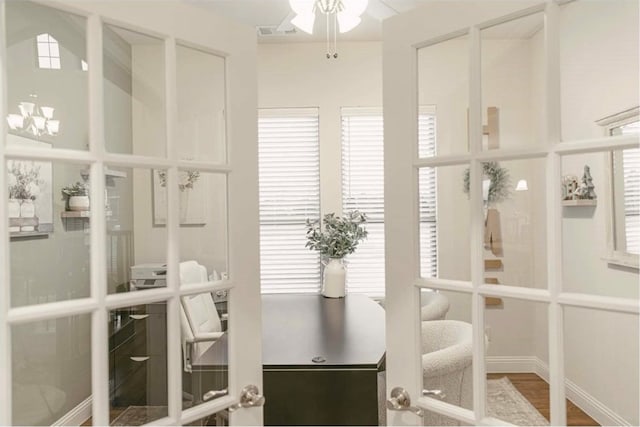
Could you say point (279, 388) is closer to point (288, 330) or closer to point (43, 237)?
point (288, 330)

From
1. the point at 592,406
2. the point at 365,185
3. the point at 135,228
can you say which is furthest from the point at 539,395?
the point at 365,185

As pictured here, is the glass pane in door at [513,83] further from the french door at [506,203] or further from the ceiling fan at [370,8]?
the ceiling fan at [370,8]

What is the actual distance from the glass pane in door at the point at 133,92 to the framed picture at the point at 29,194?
168 mm

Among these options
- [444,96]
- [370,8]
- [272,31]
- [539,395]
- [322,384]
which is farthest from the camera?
[272,31]

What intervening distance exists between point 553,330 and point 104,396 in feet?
3.78

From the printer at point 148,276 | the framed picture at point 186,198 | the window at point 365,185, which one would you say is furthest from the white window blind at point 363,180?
the printer at point 148,276

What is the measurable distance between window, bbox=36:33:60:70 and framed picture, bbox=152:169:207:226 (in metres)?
0.34

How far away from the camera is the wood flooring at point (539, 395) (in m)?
1.04

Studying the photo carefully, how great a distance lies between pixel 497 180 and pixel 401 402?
2.38 ft

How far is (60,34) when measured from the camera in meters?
1.01

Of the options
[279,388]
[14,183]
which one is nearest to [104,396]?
[14,183]

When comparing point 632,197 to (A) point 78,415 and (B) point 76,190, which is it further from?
(A) point 78,415

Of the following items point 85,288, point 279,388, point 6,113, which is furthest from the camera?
point 279,388

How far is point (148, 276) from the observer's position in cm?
116
